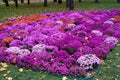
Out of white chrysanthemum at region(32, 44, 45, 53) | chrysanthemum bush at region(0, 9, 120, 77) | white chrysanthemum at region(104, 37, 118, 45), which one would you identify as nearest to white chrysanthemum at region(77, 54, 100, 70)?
chrysanthemum bush at region(0, 9, 120, 77)

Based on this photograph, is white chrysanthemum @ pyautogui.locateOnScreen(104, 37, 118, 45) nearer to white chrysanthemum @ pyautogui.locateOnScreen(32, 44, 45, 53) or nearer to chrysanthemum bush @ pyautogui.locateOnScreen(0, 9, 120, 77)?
chrysanthemum bush @ pyautogui.locateOnScreen(0, 9, 120, 77)

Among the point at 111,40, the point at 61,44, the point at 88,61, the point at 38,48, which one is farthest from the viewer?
the point at 111,40

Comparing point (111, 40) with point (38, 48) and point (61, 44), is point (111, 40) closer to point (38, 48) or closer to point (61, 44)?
point (61, 44)

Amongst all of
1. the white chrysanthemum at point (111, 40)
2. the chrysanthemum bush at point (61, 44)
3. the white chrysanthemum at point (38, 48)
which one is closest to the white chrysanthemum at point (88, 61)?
the chrysanthemum bush at point (61, 44)

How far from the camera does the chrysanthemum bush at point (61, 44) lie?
10.9m

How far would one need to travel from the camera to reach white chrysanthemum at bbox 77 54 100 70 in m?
10.8

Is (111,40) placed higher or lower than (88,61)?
lower

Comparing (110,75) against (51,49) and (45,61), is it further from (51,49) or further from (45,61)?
(51,49)

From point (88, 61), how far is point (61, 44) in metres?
2.65

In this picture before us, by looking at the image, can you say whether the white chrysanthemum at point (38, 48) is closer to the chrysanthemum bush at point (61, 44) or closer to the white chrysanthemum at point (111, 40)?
the chrysanthemum bush at point (61, 44)

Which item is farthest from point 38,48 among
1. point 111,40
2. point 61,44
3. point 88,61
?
point 111,40

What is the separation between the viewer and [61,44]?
13.4 meters

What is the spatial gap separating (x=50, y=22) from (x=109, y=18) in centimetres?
401

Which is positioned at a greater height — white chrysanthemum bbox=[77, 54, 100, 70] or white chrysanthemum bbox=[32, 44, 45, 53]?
white chrysanthemum bbox=[77, 54, 100, 70]
